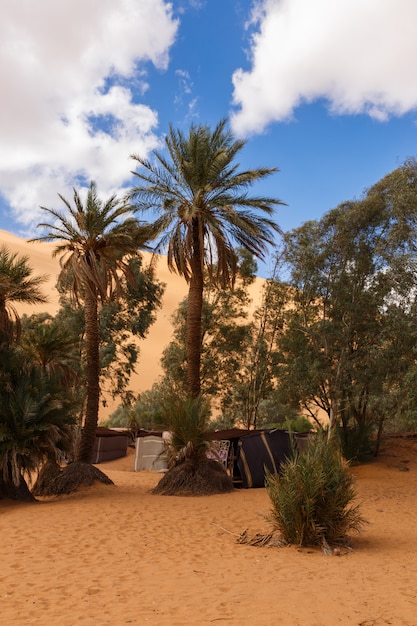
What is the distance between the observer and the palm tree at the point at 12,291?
14.5 meters

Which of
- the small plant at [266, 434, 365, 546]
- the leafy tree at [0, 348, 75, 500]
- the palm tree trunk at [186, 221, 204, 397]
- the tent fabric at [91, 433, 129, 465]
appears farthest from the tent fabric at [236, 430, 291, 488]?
the tent fabric at [91, 433, 129, 465]

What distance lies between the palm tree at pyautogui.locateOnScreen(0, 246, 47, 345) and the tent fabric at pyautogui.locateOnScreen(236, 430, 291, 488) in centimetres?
793

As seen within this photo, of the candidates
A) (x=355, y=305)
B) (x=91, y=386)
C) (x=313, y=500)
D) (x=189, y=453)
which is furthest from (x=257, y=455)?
(x=313, y=500)

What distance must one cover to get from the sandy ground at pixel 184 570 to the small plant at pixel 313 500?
348 millimetres

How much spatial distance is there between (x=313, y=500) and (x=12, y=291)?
9.72m

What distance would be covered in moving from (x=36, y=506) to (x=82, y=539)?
160 inches

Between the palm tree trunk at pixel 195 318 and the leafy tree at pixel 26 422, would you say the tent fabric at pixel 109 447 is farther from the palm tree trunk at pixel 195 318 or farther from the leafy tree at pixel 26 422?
the leafy tree at pixel 26 422

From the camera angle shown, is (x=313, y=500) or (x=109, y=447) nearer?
(x=313, y=500)

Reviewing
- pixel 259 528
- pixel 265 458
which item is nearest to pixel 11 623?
pixel 259 528

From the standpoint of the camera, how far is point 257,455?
17703 millimetres

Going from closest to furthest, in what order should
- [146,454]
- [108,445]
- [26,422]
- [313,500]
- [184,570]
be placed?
[184,570] < [313,500] < [26,422] < [146,454] < [108,445]

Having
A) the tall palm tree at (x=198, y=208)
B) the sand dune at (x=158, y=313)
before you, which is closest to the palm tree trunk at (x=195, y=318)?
the tall palm tree at (x=198, y=208)

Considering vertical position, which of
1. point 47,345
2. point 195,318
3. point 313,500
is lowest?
point 313,500

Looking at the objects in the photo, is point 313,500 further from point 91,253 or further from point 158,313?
point 158,313
